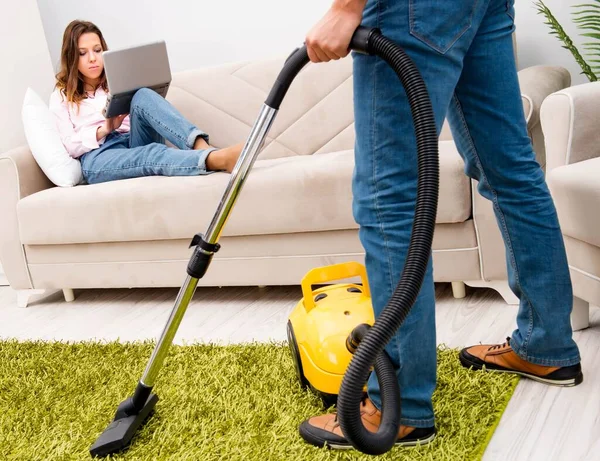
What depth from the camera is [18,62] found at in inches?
127

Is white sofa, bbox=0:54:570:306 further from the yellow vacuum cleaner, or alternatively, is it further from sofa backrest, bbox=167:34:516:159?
the yellow vacuum cleaner

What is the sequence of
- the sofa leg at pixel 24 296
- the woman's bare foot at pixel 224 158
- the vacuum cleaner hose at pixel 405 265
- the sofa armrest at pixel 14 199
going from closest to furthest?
the vacuum cleaner hose at pixel 405 265
the woman's bare foot at pixel 224 158
the sofa armrest at pixel 14 199
the sofa leg at pixel 24 296

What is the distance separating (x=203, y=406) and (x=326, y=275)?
0.40 meters

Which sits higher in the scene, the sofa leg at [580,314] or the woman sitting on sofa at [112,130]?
the woman sitting on sofa at [112,130]

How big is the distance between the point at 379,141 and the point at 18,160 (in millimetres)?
1909

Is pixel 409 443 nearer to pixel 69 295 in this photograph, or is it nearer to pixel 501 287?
pixel 501 287

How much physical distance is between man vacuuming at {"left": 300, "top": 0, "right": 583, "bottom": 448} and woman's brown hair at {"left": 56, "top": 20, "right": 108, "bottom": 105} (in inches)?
75.1

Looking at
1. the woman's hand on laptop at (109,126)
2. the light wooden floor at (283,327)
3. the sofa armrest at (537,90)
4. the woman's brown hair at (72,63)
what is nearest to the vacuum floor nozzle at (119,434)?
the light wooden floor at (283,327)

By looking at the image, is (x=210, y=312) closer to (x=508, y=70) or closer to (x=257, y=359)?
(x=257, y=359)

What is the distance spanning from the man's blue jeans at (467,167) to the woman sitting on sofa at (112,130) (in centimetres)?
116

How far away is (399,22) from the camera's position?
115cm

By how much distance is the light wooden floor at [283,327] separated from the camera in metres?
1.40

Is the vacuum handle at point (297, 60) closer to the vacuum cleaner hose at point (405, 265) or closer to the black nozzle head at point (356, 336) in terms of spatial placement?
the vacuum cleaner hose at point (405, 265)

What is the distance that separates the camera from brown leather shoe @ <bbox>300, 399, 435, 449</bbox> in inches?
54.0
